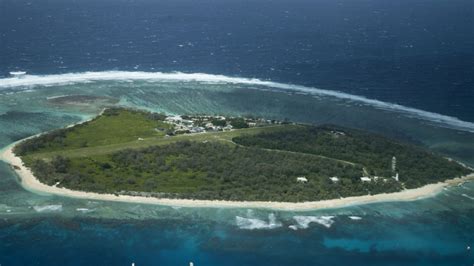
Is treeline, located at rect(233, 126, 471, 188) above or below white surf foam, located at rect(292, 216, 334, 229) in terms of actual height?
above

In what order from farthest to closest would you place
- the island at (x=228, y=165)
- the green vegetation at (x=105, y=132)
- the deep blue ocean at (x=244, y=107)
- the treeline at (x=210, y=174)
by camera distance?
1. the green vegetation at (x=105, y=132)
2. the treeline at (x=210, y=174)
3. the island at (x=228, y=165)
4. the deep blue ocean at (x=244, y=107)

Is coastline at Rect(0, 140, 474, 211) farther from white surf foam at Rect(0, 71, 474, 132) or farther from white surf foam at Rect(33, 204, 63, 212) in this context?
white surf foam at Rect(0, 71, 474, 132)

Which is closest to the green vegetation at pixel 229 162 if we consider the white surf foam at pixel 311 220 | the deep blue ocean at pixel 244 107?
the deep blue ocean at pixel 244 107

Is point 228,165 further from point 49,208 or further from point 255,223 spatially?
point 49,208

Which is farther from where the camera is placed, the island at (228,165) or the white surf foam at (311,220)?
the island at (228,165)

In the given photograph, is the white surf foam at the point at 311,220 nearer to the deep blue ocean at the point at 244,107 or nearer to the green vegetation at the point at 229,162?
the deep blue ocean at the point at 244,107

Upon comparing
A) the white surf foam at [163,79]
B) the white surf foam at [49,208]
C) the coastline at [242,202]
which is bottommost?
the white surf foam at [49,208]

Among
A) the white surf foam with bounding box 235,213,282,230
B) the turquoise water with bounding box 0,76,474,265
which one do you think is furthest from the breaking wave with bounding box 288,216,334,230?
the white surf foam with bounding box 235,213,282,230
